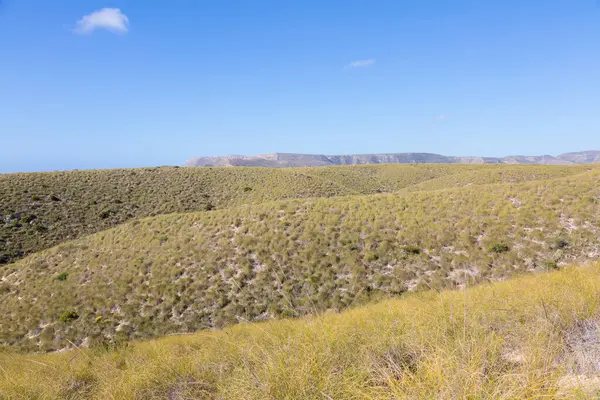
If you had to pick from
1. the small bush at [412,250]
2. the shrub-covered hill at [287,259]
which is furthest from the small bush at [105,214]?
the small bush at [412,250]

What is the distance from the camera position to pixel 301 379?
404cm

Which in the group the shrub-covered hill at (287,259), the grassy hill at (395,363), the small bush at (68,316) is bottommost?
the small bush at (68,316)

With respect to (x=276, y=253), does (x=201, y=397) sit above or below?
above

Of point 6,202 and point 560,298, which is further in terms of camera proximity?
point 6,202

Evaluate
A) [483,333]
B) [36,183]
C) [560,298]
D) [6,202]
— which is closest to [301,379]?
[483,333]

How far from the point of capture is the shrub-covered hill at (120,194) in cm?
3712

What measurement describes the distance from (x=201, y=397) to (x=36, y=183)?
6258 cm

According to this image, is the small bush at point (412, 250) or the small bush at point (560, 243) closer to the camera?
the small bush at point (560, 243)

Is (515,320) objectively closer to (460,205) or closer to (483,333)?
(483,333)

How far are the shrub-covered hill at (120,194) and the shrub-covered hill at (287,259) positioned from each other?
10911 millimetres

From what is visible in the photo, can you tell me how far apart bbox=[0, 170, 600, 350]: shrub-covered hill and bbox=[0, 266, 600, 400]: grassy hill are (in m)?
10.4

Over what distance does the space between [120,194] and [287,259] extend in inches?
1668

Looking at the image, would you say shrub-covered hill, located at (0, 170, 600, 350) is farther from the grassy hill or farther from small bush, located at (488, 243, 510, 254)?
the grassy hill

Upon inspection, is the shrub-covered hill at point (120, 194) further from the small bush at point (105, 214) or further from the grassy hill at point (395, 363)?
the grassy hill at point (395, 363)
